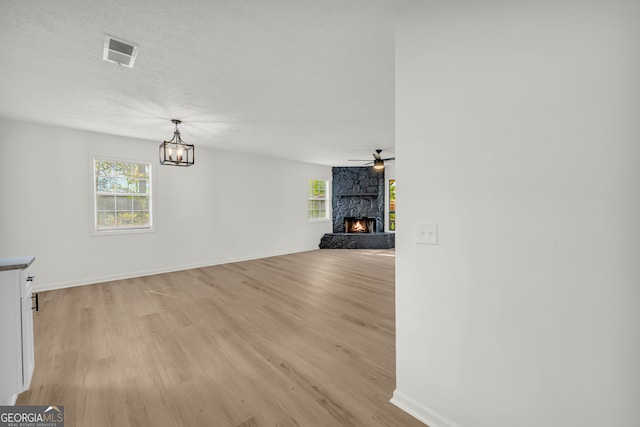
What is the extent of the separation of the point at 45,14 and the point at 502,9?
270cm

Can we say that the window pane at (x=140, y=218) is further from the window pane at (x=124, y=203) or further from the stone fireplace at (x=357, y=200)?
the stone fireplace at (x=357, y=200)

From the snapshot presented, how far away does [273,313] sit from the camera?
10.2ft

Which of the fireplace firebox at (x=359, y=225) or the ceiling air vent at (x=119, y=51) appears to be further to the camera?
the fireplace firebox at (x=359, y=225)

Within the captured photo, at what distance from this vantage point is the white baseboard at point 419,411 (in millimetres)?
1474

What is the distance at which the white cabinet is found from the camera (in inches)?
62.9

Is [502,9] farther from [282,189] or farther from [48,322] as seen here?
[282,189]

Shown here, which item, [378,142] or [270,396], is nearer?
[270,396]

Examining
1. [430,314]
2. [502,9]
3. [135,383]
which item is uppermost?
[502,9]

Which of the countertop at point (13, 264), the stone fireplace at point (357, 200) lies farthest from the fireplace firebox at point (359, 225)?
the countertop at point (13, 264)

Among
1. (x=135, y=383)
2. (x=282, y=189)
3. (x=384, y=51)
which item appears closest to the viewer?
(x=135, y=383)

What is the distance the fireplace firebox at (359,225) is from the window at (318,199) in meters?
0.72

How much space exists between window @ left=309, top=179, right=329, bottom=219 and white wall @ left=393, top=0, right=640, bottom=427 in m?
6.53

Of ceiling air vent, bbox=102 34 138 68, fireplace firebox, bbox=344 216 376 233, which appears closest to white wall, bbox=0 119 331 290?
fireplace firebox, bbox=344 216 376 233

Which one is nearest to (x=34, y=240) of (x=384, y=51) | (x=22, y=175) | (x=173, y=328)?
(x=22, y=175)
